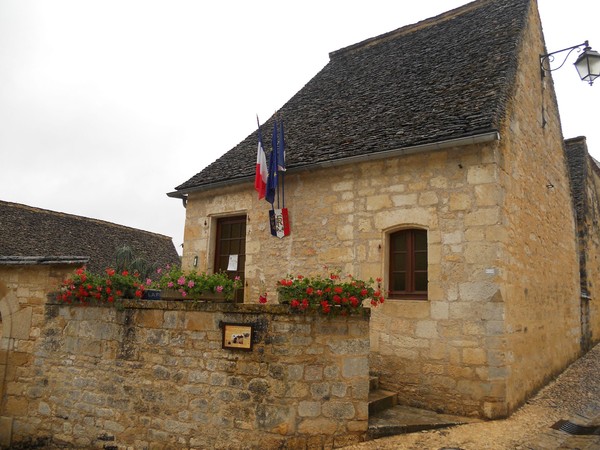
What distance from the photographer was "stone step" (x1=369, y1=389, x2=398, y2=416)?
19.3 feet

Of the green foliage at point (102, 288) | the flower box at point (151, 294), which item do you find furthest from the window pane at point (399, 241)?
the green foliage at point (102, 288)

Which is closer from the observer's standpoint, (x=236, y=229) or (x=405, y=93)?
(x=405, y=93)

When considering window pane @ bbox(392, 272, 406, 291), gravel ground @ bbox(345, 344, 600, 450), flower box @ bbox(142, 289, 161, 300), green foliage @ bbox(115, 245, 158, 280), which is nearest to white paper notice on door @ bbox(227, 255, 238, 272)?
flower box @ bbox(142, 289, 161, 300)

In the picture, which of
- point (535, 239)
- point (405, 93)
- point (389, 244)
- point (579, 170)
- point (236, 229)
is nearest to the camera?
point (389, 244)

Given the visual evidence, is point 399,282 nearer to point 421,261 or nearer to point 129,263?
point 421,261

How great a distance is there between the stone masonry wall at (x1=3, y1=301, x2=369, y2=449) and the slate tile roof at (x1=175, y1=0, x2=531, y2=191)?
340 cm

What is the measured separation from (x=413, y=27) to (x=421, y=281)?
22.8 feet

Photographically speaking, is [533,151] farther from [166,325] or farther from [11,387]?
[11,387]

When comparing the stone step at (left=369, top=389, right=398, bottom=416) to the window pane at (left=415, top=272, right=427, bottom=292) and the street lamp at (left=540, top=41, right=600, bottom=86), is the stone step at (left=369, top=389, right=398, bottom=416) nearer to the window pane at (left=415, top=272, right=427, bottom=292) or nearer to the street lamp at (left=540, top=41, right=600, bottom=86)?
the window pane at (left=415, top=272, right=427, bottom=292)

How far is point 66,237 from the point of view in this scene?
21844 millimetres

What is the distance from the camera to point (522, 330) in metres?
6.82

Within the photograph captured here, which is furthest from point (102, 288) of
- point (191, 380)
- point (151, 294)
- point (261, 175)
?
point (261, 175)

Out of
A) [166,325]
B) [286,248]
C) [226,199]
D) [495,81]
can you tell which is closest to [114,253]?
[226,199]

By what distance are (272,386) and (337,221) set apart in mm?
3392
